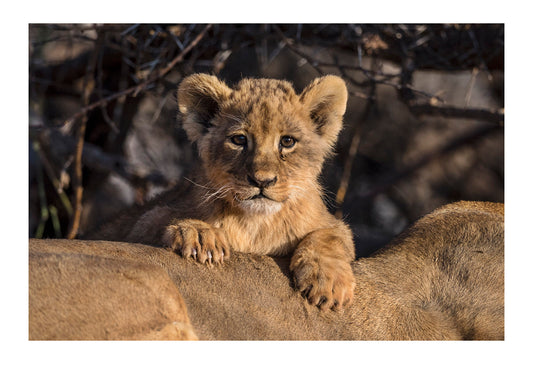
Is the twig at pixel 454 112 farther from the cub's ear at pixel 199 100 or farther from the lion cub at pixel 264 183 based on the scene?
the cub's ear at pixel 199 100

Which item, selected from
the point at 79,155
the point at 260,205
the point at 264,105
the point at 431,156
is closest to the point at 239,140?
the point at 264,105

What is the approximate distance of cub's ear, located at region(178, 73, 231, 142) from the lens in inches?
128

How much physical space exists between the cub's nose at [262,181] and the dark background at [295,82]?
5.48 ft

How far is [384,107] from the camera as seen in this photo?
22.6ft

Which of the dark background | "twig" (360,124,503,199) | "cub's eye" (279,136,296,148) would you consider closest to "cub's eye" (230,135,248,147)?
"cub's eye" (279,136,296,148)

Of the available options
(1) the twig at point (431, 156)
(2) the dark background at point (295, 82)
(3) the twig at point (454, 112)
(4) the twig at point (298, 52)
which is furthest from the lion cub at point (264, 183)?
(1) the twig at point (431, 156)

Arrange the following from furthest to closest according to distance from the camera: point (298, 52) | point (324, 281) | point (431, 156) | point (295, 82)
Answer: point (431, 156) → point (298, 52) → point (295, 82) → point (324, 281)

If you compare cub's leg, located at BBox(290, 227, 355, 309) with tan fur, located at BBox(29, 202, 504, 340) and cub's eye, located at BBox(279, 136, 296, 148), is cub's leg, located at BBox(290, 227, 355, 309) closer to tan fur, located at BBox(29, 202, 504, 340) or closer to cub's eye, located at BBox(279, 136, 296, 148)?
tan fur, located at BBox(29, 202, 504, 340)

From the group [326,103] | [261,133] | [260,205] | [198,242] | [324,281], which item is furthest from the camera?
[326,103]

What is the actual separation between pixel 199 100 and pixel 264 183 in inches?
28.5

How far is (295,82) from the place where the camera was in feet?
14.4

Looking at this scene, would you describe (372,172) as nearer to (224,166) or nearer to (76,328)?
(224,166)

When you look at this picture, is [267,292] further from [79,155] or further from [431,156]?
[431,156]
